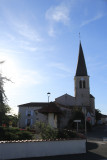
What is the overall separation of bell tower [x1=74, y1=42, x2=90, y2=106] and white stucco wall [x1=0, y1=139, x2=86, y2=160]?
42.4 meters

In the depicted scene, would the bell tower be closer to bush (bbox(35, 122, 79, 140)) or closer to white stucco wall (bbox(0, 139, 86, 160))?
bush (bbox(35, 122, 79, 140))

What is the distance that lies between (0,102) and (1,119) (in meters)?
3.44

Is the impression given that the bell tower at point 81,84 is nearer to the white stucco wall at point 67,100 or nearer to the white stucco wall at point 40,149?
the white stucco wall at point 67,100

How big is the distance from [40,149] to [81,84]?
4592cm

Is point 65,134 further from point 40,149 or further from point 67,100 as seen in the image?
point 67,100

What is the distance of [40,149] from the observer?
10.8 metres

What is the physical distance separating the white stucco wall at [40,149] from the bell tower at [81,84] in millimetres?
42424

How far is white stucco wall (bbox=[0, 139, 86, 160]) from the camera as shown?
9.86m

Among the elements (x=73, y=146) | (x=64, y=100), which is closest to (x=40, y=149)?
(x=73, y=146)

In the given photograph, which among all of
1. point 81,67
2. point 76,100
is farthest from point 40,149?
point 81,67

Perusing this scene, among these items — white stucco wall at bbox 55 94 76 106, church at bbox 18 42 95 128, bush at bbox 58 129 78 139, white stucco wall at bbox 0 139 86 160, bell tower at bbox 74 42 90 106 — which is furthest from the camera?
bell tower at bbox 74 42 90 106

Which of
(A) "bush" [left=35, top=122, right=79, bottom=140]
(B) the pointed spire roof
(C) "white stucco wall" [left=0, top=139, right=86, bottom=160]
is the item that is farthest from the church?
(C) "white stucco wall" [left=0, top=139, right=86, bottom=160]

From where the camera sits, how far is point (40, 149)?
10844 millimetres

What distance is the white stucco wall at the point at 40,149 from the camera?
986 centimetres
